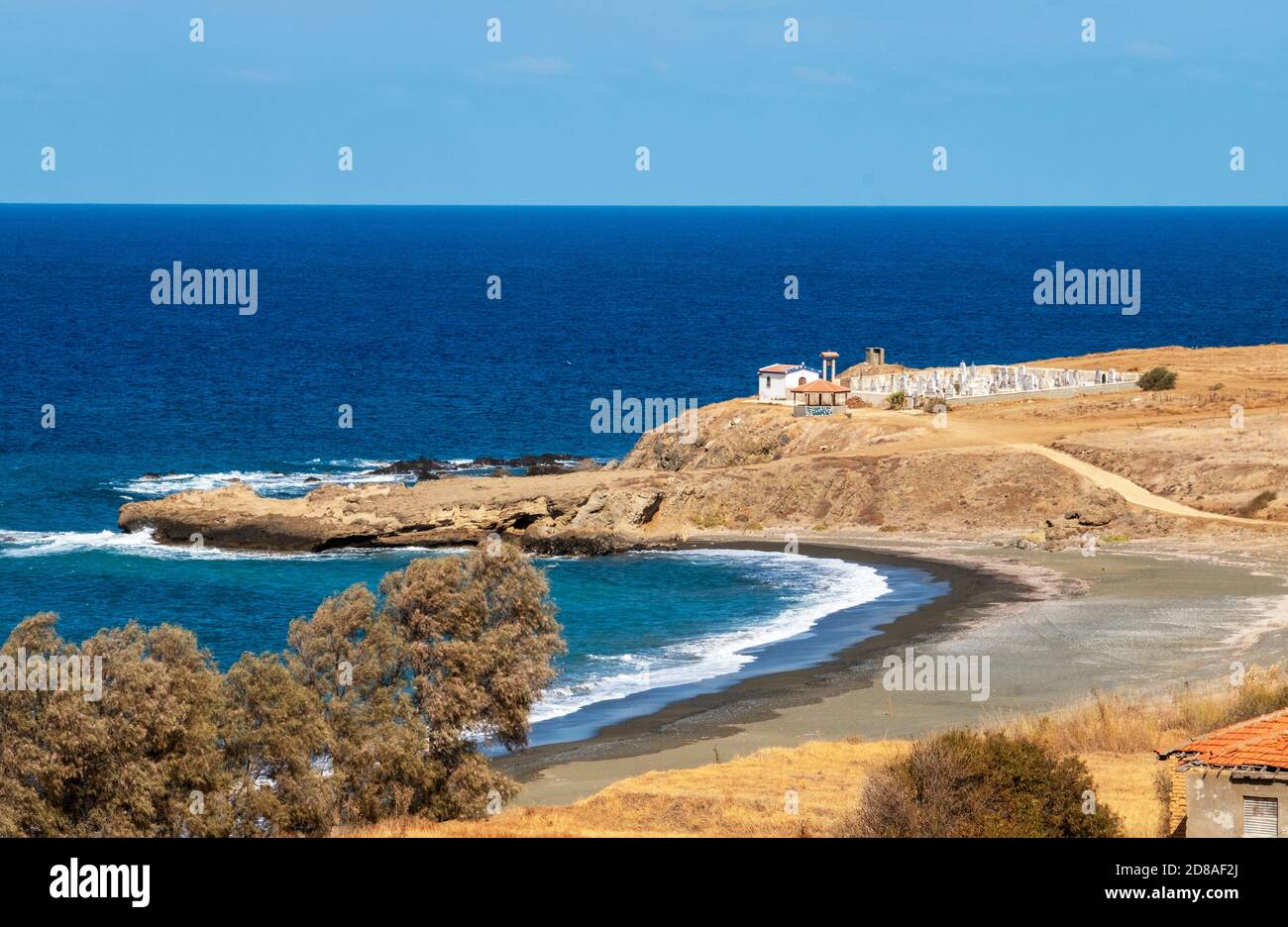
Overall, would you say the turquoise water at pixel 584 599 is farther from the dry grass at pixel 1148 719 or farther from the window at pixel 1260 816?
the window at pixel 1260 816

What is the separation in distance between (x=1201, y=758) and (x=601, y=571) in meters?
38.9

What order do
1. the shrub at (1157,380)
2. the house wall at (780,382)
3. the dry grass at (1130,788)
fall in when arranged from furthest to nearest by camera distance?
the house wall at (780,382), the shrub at (1157,380), the dry grass at (1130,788)

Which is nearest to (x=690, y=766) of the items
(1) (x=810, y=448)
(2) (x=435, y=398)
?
(1) (x=810, y=448)

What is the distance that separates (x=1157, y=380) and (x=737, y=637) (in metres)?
37.0

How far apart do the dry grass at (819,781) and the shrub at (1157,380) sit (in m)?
43.6

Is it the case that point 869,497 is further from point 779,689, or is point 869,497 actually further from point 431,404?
point 431,404

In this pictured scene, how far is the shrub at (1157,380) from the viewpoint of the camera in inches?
2953

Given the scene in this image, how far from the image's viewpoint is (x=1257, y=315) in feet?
514

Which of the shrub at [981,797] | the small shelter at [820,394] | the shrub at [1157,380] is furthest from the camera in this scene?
the shrub at [1157,380]

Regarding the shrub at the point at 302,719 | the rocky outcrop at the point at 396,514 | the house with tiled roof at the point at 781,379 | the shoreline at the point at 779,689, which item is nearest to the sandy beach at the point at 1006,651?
the shoreline at the point at 779,689

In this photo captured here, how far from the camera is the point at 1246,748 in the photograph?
60.2 ft

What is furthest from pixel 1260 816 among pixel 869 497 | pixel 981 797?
pixel 869 497

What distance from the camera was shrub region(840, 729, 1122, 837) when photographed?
20.2 metres
